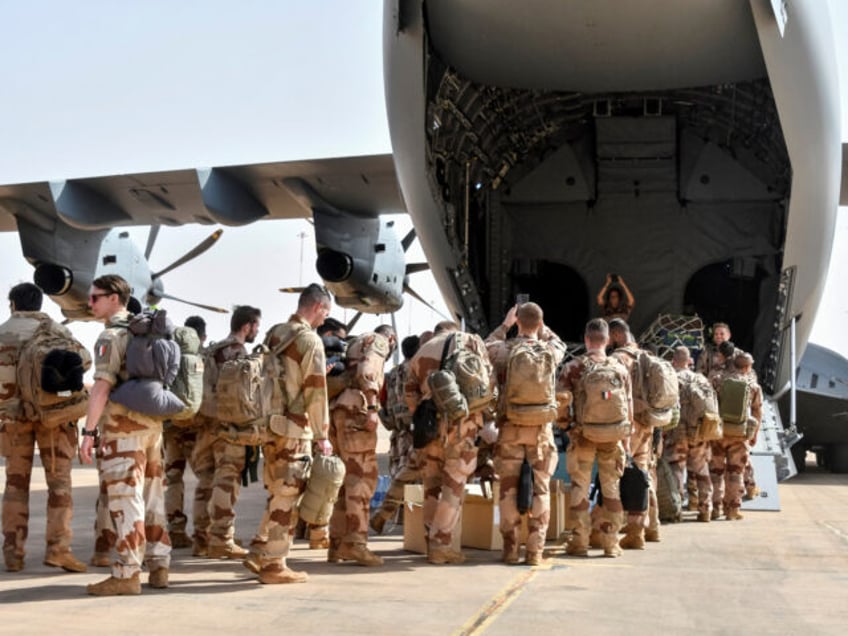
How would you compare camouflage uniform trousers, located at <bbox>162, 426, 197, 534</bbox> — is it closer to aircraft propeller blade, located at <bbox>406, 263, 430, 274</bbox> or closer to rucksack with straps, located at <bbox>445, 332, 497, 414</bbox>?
rucksack with straps, located at <bbox>445, 332, 497, 414</bbox>

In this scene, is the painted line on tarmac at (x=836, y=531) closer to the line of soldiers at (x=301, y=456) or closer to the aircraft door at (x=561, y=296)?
the line of soldiers at (x=301, y=456)

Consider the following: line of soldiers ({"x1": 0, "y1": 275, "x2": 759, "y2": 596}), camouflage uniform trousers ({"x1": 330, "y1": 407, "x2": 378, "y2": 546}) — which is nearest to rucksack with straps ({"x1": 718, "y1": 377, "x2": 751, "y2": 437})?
line of soldiers ({"x1": 0, "y1": 275, "x2": 759, "y2": 596})

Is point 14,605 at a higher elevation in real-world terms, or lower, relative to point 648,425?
lower

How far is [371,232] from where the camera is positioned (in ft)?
41.7

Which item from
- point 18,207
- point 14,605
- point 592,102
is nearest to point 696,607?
point 14,605

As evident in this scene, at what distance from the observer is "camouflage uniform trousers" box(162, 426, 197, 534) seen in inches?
279

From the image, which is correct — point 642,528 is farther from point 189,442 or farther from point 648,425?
point 189,442

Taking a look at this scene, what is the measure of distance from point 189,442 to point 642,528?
3036 mm

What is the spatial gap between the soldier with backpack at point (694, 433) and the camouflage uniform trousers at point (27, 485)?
5.33 metres

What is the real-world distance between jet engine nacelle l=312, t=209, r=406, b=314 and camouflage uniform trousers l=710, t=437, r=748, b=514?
429 cm

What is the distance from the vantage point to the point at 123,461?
195 inches

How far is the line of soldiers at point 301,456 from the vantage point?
5000 millimetres

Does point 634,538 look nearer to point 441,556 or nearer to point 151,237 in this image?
point 441,556

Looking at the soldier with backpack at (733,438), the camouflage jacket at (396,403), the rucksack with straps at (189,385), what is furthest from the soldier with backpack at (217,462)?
the soldier with backpack at (733,438)
